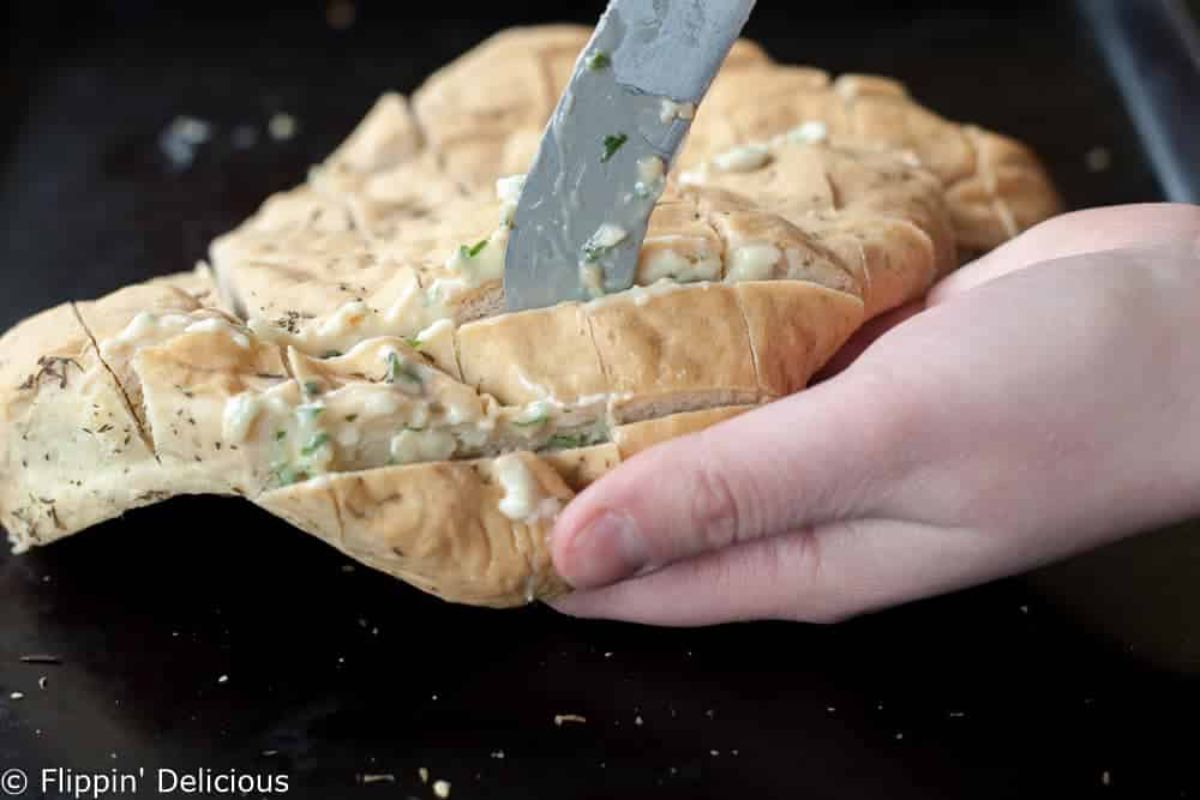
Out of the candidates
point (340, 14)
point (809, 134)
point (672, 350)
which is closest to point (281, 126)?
point (340, 14)

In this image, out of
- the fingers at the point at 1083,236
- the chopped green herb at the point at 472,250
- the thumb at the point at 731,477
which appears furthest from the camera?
the fingers at the point at 1083,236

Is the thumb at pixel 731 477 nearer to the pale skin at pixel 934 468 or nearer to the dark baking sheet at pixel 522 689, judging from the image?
the pale skin at pixel 934 468

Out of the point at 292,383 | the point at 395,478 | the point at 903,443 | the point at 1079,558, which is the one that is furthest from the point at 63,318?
the point at 1079,558

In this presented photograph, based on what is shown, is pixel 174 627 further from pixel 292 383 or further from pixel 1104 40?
pixel 1104 40

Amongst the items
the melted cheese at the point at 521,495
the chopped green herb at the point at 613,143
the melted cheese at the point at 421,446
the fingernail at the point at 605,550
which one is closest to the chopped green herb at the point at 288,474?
the melted cheese at the point at 421,446

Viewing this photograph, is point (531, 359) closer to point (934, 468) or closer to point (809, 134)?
point (934, 468)

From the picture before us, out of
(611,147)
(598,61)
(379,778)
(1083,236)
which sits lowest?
(379,778)
